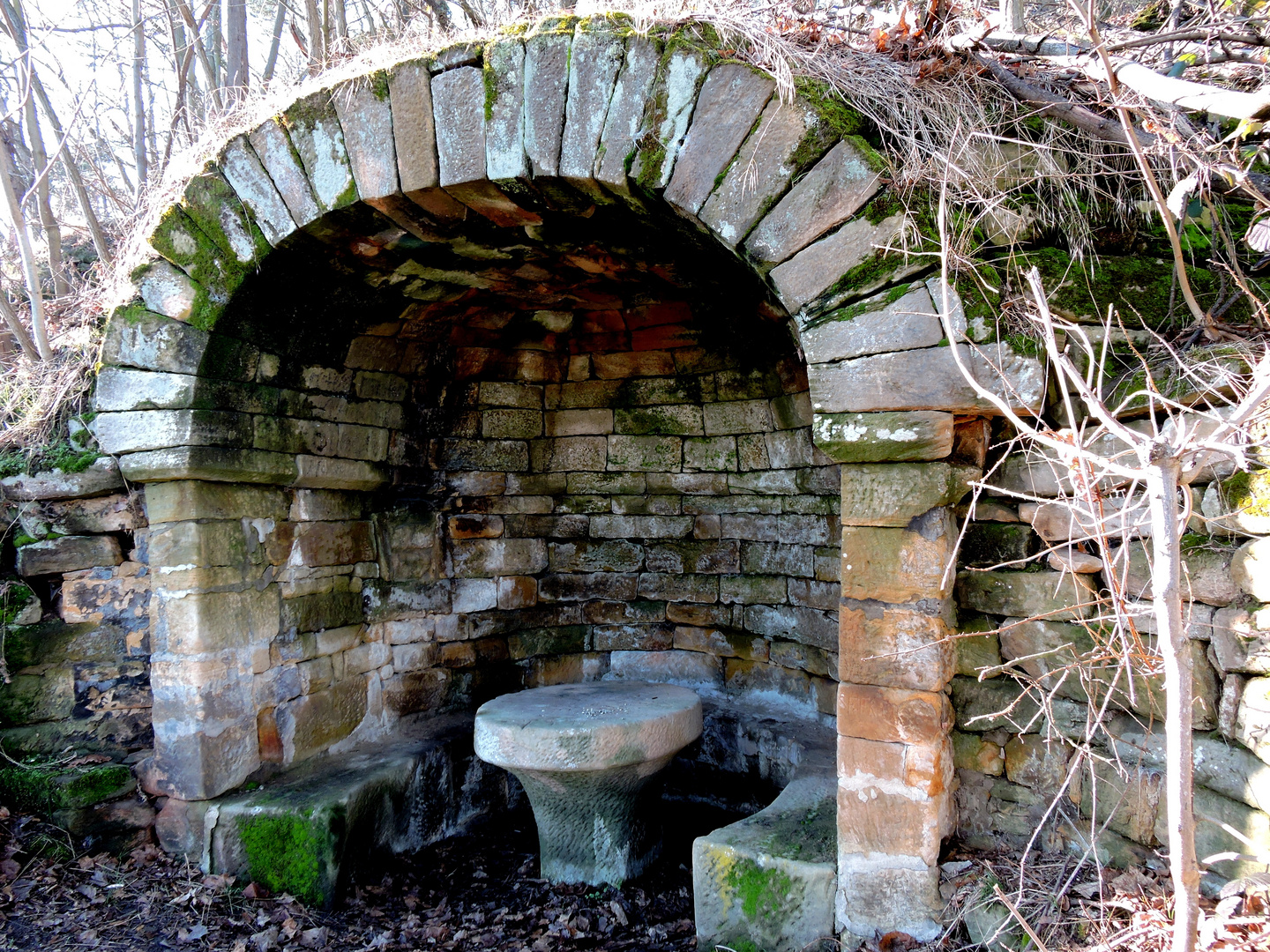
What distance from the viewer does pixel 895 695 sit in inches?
100

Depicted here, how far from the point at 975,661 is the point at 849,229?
1401 millimetres

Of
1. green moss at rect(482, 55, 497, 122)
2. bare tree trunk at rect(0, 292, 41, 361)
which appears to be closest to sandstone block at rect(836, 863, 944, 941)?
green moss at rect(482, 55, 497, 122)

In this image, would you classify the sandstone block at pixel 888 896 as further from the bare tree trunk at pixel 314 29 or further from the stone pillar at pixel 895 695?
the bare tree trunk at pixel 314 29

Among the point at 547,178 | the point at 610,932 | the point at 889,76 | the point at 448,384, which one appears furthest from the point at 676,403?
the point at 610,932

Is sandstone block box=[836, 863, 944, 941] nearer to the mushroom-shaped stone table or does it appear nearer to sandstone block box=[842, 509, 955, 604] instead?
sandstone block box=[842, 509, 955, 604]

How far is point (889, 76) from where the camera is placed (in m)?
2.61

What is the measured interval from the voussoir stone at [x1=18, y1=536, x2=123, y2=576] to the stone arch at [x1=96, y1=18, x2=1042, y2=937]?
0.29 metres

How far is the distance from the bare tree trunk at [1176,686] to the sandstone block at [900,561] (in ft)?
3.05

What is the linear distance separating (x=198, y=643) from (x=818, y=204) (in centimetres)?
292

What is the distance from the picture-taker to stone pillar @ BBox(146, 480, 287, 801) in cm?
341

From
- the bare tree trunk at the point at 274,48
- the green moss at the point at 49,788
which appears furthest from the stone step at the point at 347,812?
the bare tree trunk at the point at 274,48

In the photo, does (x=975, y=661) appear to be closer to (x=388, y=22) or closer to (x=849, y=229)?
(x=849, y=229)

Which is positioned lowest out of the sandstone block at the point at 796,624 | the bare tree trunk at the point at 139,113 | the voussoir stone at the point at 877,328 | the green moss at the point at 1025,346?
the sandstone block at the point at 796,624

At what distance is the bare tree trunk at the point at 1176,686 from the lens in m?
1.51
